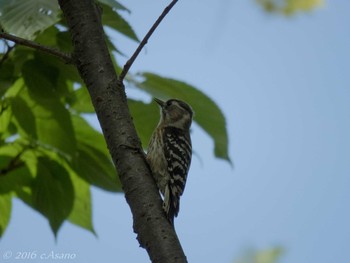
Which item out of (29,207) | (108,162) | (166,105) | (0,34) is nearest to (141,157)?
(0,34)

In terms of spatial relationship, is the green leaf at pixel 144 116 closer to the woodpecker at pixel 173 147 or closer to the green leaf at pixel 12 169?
the green leaf at pixel 12 169

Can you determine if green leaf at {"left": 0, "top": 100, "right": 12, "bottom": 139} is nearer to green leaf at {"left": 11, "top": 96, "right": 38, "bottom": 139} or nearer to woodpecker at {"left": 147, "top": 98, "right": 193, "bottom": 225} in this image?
green leaf at {"left": 11, "top": 96, "right": 38, "bottom": 139}

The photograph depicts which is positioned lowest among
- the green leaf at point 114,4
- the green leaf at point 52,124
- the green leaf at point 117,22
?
the green leaf at point 52,124

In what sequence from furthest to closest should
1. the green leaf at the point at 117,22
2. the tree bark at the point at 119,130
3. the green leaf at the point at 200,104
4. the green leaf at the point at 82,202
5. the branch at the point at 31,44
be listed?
the green leaf at the point at 82,202
the green leaf at the point at 200,104
the green leaf at the point at 117,22
the branch at the point at 31,44
the tree bark at the point at 119,130

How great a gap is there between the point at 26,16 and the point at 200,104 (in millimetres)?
1216

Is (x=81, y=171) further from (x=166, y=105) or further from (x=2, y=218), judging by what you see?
(x=166, y=105)

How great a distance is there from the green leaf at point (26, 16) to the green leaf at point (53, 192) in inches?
38.1

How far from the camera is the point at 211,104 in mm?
3955

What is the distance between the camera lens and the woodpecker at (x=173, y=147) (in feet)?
17.2

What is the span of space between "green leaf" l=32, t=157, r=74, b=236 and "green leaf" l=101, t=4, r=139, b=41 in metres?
0.86

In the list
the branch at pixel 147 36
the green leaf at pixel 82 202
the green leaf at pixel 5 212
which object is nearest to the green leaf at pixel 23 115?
the green leaf at pixel 82 202

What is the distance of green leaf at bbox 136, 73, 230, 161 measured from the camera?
155 inches

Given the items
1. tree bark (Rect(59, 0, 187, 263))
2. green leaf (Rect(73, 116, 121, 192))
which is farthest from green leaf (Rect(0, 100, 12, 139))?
tree bark (Rect(59, 0, 187, 263))

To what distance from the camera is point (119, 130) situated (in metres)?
2.96
